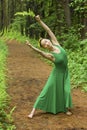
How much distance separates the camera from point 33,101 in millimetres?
9250

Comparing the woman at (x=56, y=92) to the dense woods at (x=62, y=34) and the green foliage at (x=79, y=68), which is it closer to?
the dense woods at (x=62, y=34)

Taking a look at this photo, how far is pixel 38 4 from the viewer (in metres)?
31.7

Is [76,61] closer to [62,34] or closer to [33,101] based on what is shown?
[62,34]

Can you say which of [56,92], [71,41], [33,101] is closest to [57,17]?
[71,41]

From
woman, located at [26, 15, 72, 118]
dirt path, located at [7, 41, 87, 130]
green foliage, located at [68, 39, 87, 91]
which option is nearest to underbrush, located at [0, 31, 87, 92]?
green foliage, located at [68, 39, 87, 91]

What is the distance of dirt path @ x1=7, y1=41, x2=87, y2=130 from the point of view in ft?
24.2

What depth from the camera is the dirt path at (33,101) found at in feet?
24.2

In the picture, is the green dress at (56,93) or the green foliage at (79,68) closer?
the green dress at (56,93)

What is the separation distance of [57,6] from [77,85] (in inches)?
638

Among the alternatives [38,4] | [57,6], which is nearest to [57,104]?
[57,6]

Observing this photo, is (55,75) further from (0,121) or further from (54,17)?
(54,17)

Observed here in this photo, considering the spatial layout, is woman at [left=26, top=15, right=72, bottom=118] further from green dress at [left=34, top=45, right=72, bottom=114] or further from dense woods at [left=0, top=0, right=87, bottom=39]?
dense woods at [left=0, top=0, right=87, bottom=39]

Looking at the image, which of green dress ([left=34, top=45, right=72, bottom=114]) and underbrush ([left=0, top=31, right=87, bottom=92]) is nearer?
green dress ([left=34, top=45, right=72, bottom=114])

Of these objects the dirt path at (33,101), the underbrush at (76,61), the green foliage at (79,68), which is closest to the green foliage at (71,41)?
the underbrush at (76,61)
